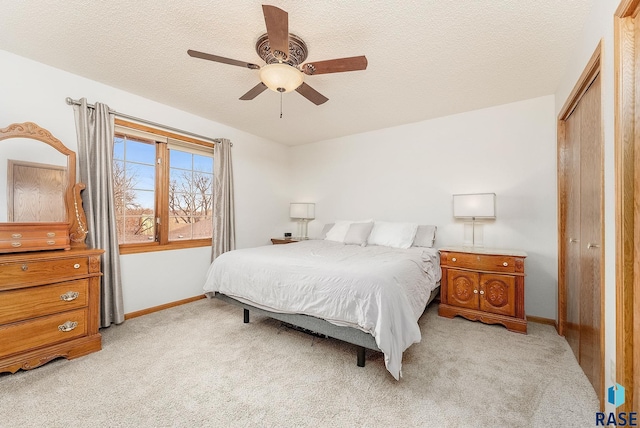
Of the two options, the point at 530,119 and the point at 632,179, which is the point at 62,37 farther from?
the point at 530,119

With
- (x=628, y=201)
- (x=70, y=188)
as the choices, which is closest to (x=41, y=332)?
(x=70, y=188)

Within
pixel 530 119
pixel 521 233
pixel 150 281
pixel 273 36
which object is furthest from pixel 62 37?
pixel 521 233

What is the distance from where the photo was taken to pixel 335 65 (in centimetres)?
191

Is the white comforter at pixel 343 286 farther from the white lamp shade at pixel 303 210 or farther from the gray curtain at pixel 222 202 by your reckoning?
the white lamp shade at pixel 303 210

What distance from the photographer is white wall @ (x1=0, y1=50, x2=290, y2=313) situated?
2.37m

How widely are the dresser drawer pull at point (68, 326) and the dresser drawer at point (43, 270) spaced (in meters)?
0.36

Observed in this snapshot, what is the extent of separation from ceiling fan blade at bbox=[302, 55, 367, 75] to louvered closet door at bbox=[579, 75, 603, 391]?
1.54m

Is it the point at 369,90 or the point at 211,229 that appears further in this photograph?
the point at 211,229

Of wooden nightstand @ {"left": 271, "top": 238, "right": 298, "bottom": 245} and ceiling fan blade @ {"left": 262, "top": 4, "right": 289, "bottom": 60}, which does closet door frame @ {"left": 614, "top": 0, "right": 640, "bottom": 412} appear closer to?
ceiling fan blade @ {"left": 262, "top": 4, "right": 289, "bottom": 60}

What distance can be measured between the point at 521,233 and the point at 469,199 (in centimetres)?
75

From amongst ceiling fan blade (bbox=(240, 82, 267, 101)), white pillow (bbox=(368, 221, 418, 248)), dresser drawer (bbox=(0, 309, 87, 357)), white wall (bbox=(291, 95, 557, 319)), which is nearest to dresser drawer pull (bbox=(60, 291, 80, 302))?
dresser drawer (bbox=(0, 309, 87, 357))

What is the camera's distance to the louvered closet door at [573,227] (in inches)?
82.9

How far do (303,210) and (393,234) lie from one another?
1818 millimetres

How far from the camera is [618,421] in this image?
121 cm
